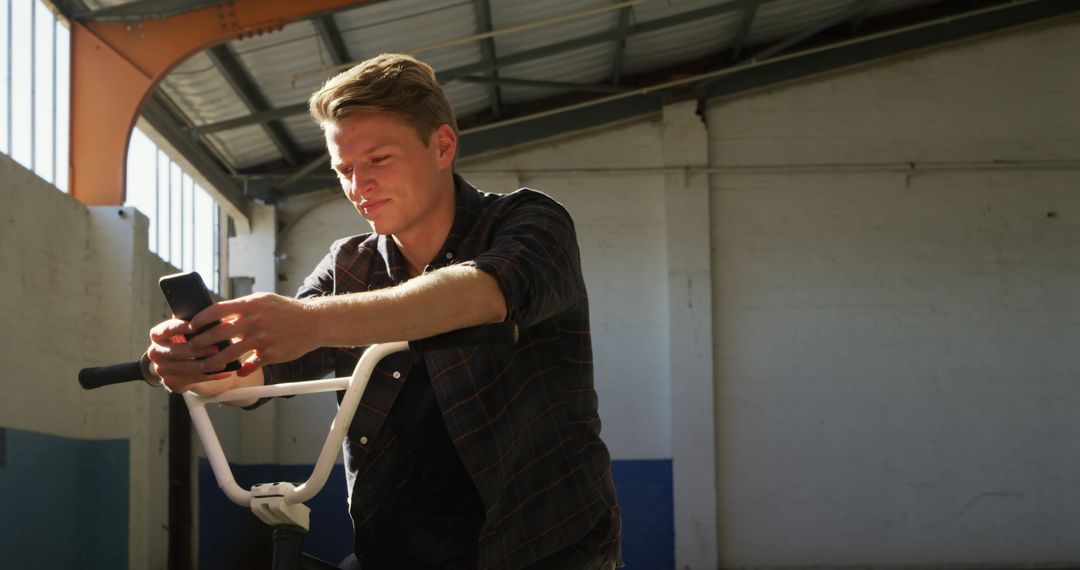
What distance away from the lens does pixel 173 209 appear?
8.84 metres

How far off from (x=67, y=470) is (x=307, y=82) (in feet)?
11.6

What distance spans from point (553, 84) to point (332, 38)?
2.36 meters

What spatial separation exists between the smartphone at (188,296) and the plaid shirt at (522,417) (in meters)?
0.42

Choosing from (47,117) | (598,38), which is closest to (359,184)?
→ (47,117)

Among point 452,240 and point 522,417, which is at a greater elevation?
point 452,240

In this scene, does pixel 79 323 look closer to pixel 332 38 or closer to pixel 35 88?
pixel 35 88

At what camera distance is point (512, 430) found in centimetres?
184

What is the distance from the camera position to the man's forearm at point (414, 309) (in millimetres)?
1484

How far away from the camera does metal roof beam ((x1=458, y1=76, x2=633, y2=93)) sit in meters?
9.35

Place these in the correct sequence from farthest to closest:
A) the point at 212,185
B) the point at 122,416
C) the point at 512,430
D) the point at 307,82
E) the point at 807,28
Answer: the point at 807,28 < the point at 212,185 < the point at 307,82 < the point at 122,416 < the point at 512,430

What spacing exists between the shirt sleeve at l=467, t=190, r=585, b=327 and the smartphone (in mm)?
352

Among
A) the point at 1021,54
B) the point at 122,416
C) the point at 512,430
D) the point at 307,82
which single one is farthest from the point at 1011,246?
the point at 512,430

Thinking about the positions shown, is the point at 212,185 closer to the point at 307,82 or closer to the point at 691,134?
the point at 307,82

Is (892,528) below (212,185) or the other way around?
below
